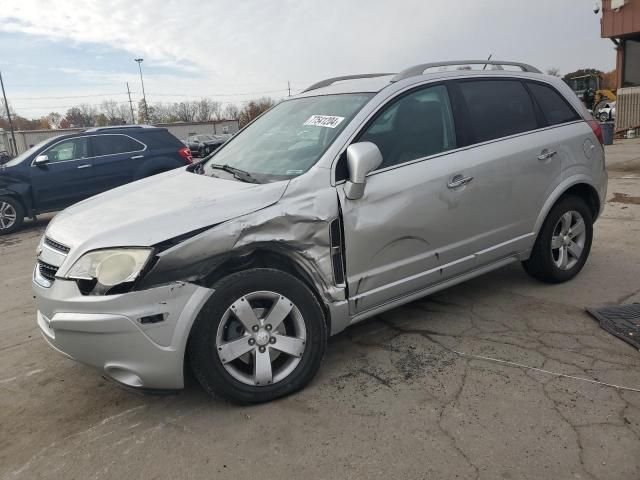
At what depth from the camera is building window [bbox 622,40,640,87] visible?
64.5 ft

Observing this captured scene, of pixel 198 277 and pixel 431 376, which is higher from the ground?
pixel 198 277

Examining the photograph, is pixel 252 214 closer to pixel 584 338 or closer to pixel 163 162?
pixel 584 338

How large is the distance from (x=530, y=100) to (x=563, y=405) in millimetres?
2461

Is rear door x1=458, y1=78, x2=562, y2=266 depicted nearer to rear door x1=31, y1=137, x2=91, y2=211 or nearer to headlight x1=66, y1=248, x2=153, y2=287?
headlight x1=66, y1=248, x2=153, y2=287

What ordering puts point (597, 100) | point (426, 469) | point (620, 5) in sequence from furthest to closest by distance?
point (597, 100) → point (620, 5) → point (426, 469)

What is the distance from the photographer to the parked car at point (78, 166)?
9.03 meters

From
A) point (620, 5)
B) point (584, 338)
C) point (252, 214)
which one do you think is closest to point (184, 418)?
point (252, 214)

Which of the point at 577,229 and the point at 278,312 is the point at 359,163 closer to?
the point at 278,312

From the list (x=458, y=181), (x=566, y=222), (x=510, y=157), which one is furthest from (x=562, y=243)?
(x=458, y=181)

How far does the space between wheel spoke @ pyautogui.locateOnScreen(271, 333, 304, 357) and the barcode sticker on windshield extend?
4.40 feet

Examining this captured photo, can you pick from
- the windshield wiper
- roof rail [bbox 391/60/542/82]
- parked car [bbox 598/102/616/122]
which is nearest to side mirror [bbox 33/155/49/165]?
the windshield wiper

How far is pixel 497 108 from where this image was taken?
12.6 ft

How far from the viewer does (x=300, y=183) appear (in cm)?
291

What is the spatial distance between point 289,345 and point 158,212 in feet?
3.32
